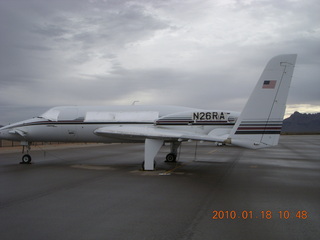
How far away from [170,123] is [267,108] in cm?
551

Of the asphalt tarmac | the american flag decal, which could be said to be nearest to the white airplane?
the american flag decal

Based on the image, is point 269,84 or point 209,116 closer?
point 269,84

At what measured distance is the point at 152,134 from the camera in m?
14.7

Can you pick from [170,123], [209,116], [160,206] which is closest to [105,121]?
[170,123]

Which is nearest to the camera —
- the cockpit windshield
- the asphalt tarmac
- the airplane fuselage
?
the asphalt tarmac

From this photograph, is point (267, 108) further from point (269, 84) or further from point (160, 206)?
point (160, 206)

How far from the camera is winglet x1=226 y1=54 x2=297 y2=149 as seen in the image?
1282cm

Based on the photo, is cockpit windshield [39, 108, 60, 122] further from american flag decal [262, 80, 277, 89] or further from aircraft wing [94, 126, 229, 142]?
american flag decal [262, 80, 277, 89]

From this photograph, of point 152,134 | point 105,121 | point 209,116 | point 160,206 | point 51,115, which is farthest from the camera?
point 51,115

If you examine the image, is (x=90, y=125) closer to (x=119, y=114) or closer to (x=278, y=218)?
(x=119, y=114)

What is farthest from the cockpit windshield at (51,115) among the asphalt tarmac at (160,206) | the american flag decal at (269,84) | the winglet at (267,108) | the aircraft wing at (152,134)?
the american flag decal at (269,84)

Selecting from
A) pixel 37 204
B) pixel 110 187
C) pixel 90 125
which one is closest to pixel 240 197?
pixel 110 187

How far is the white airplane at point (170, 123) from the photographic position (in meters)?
12.9

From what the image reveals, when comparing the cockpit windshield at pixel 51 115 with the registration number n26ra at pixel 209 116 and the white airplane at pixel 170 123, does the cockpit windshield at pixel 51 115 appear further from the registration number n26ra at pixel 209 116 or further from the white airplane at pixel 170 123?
the registration number n26ra at pixel 209 116
